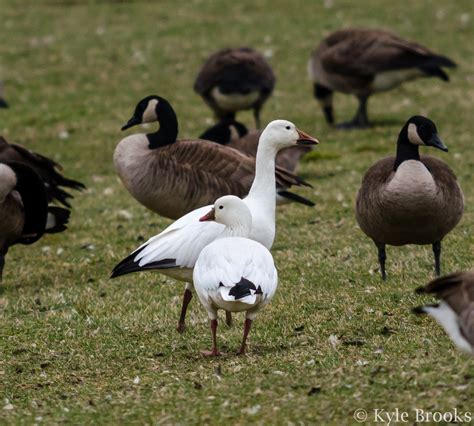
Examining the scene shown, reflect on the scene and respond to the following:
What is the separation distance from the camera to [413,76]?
17312mm

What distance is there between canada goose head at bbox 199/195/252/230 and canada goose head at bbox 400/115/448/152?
2043mm

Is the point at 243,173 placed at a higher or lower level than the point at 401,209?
lower

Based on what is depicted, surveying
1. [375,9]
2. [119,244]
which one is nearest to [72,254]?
[119,244]

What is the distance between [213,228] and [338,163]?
796 cm

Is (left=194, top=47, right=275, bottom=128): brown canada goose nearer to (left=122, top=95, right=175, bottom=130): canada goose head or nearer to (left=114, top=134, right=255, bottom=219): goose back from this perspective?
(left=122, top=95, right=175, bottom=130): canada goose head

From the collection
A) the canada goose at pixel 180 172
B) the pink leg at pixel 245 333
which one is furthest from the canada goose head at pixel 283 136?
the pink leg at pixel 245 333

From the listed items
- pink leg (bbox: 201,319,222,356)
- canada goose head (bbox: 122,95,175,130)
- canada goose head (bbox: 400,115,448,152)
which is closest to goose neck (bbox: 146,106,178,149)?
canada goose head (bbox: 122,95,175,130)

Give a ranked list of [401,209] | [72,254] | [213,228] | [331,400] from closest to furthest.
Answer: [331,400] < [213,228] < [401,209] < [72,254]

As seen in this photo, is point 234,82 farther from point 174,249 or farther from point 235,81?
point 174,249

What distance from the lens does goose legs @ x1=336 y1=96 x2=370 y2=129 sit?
17.7 m

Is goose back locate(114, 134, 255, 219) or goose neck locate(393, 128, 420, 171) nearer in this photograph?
goose neck locate(393, 128, 420, 171)

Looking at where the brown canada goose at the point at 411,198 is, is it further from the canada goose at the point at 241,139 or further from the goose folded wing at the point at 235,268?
the canada goose at the point at 241,139

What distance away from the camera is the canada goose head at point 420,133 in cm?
883

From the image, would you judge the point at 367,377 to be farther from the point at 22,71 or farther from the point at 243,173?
the point at 22,71
